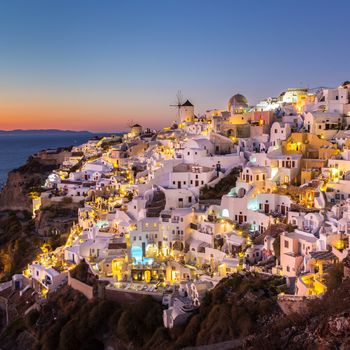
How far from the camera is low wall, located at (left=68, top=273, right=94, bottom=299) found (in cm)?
2463

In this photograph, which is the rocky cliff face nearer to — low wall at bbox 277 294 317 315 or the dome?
the dome

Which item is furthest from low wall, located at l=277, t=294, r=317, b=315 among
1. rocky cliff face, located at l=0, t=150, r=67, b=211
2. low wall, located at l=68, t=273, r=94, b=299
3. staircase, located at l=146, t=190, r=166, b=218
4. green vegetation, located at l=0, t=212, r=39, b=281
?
rocky cliff face, located at l=0, t=150, r=67, b=211

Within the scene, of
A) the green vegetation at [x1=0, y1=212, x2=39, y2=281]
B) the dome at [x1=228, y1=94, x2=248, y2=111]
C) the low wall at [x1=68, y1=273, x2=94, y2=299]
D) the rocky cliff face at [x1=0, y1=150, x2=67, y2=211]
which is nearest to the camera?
the low wall at [x1=68, y1=273, x2=94, y2=299]

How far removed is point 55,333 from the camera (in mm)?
24031

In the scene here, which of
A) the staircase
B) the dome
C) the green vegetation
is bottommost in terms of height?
the green vegetation

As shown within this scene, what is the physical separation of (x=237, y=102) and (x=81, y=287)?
2815cm

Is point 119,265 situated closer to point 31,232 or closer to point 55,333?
point 55,333

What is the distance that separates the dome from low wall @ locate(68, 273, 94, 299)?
86.3 ft

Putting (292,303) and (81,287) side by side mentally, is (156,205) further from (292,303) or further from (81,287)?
(292,303)

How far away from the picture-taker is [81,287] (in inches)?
1002

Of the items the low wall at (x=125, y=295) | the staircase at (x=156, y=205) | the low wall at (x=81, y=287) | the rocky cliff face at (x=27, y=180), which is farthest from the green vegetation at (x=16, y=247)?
the low wall at (x=125, y=295)

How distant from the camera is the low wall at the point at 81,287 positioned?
24630 mm

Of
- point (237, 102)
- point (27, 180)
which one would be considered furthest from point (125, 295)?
point (27, 180)

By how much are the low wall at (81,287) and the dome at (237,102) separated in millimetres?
26307
